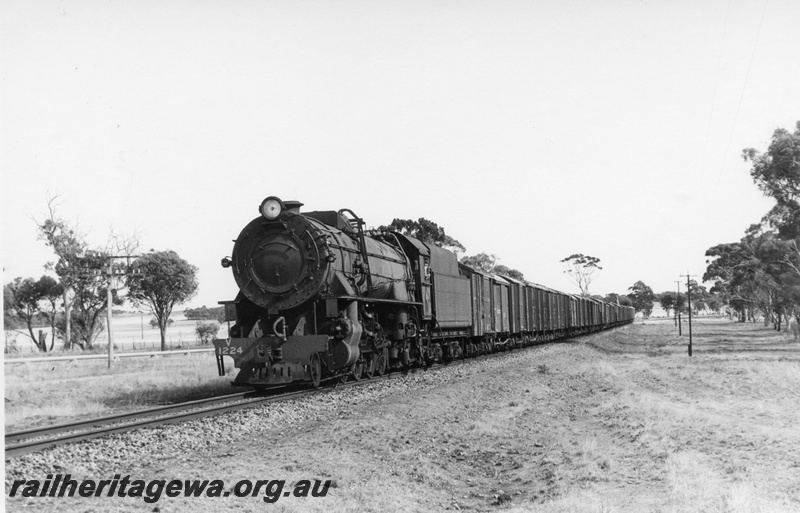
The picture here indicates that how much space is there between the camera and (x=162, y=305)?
60.2m

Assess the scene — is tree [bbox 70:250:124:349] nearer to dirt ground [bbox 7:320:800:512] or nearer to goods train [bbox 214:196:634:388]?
goods train [bbox 214:196:634:388]

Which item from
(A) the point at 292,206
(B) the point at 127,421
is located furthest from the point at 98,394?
(A) the point at 292,206

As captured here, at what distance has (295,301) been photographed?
602 inches

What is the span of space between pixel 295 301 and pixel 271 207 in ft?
7.51

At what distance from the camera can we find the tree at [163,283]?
58.2 m

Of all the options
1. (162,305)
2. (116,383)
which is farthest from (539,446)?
(162,305)

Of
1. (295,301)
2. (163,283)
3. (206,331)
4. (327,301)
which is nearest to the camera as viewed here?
(327,301)

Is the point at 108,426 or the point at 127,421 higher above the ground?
the point at 108,426

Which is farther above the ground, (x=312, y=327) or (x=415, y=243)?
(x=415, y=243)

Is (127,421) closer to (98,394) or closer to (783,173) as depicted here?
(98,394)

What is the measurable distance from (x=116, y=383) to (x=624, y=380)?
53.6 ft

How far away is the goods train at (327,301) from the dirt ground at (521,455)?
5.47 ft

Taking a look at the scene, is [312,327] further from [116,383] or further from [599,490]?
[116,383]

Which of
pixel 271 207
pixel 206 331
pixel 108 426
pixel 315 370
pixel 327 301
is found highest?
pixel 271 207
